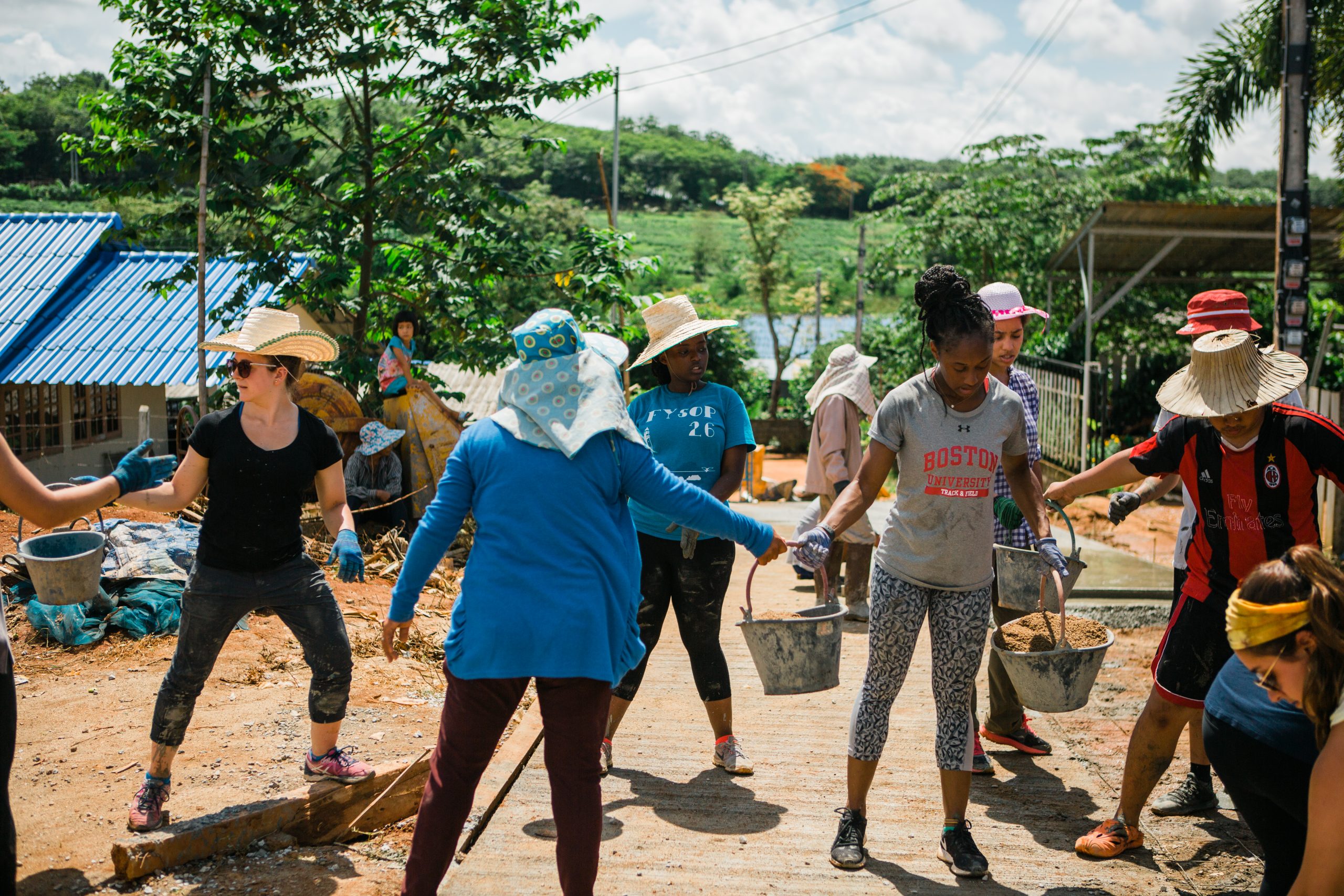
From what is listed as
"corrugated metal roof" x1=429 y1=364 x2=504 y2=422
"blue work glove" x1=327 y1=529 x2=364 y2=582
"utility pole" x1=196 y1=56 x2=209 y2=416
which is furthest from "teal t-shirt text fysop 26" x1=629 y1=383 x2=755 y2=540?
"corrugated metal roof" x1=429 y1=364 x2=504 y2=422

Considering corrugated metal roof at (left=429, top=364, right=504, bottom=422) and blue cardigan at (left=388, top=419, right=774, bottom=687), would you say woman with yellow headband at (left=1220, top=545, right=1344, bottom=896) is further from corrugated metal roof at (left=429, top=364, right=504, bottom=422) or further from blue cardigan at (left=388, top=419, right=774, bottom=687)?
corrugated metal roof at (left=429, top=364, right=504, bottom=422)

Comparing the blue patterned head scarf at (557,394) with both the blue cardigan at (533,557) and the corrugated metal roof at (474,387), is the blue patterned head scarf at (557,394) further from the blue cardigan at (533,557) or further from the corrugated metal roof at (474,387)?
the corrugated metal roof at (474,387)

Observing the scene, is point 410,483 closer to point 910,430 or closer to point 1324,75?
point 910,430

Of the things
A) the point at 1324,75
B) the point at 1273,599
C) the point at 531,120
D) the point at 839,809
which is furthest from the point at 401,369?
the point at 1324,75

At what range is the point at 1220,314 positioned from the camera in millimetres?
4816

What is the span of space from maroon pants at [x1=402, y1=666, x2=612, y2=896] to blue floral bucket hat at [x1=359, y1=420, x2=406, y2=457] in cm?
696

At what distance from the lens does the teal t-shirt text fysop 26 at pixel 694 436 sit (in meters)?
4.34

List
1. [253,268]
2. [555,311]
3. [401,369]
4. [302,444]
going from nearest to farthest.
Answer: [555,311] < [302,444] < [401,369] < [253,268]

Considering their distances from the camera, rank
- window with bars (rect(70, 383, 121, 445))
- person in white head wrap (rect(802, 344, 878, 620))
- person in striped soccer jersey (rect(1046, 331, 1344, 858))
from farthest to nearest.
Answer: window with bars (rect(70, 383, 121, 445)), person in white head wrap (rect(802, 344, 878, 620)), person in striped soccer jersey (rect(1046, 331, 1344, 858))

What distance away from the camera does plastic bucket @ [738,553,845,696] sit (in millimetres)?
3816

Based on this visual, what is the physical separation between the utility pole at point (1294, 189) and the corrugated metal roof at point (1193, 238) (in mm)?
4985

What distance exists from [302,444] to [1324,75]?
1147cm

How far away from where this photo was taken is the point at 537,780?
4332mm

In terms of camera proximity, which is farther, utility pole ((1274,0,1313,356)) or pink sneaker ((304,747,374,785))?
utility pole ((1274,0,1313,356))
